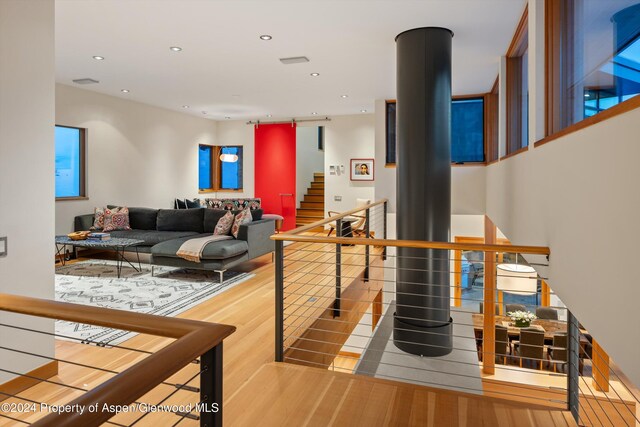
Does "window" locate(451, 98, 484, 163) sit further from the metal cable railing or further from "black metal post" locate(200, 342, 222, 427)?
"black metal post" locate(200, 342, 222, 427)

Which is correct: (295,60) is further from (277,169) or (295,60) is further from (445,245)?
(277,169)

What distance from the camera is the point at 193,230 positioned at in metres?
6.41

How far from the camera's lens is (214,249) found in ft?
16.5

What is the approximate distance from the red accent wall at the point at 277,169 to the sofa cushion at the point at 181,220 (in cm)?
333

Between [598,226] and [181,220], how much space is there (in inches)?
232

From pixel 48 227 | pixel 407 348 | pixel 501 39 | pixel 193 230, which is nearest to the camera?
pixel 48 227

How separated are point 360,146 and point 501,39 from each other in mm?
4995

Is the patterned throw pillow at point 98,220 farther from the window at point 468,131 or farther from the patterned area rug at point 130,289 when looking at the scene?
the window at point 468,131

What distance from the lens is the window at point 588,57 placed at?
146cm

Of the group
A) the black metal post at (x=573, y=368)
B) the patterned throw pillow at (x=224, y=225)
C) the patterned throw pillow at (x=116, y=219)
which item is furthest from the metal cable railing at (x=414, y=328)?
the patterned throw pillow at (x=116, y=219)

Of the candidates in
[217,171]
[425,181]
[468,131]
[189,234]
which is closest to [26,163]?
[425,181]

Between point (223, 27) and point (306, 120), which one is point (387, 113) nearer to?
point (306, 120)

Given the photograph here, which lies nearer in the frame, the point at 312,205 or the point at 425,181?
the point at 425,181

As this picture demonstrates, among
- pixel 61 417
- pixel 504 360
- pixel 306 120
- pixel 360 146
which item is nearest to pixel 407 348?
pixel 61 417
